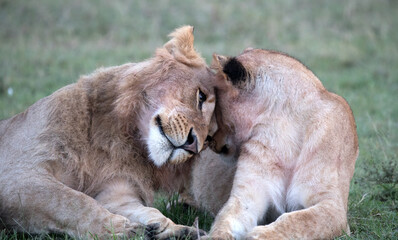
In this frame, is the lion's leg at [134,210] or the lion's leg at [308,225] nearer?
the lion's leg at [308,225]

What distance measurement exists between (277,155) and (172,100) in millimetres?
691

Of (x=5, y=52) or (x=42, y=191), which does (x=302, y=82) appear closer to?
(x=42, y=191)

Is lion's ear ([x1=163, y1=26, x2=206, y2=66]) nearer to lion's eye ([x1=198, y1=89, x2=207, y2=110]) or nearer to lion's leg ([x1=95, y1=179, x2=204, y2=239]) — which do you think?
lion's eye ([x1=198, y1=89, x2=207, y2=110])

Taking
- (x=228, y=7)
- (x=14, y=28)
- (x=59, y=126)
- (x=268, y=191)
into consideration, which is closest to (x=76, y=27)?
(x=14, y=28)

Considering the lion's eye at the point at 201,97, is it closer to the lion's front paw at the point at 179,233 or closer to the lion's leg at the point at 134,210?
the lion's leg at the point at 134,210

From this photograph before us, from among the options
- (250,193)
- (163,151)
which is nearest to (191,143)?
(163,151)

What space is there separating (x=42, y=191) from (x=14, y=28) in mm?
7760

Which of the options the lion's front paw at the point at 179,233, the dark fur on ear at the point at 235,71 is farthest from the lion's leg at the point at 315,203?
the dark fur on ear at the point at 235,71

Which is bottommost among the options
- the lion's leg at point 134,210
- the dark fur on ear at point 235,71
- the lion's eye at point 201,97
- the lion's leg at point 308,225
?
the lion's leg at point 134,210

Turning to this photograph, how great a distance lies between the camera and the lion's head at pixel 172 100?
348 centimetres

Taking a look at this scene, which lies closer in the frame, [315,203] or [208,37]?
[315,203]

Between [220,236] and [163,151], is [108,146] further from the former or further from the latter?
[220,236]

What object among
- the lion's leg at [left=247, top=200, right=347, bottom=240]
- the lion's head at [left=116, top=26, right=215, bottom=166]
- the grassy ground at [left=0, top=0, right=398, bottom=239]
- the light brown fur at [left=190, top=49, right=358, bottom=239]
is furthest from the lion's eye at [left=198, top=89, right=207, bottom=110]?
the grassy ground at [left=0, top=0, right=398, bottom=239]

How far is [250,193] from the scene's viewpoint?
3332 mm
